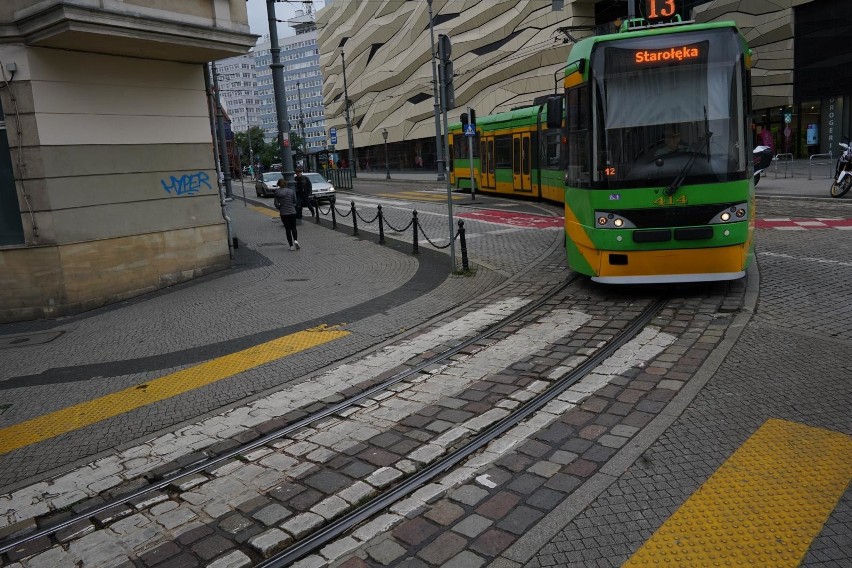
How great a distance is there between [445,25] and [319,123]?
11986 centimetres

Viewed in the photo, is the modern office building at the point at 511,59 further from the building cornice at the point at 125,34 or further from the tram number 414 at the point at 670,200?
the building cornice at the point at 125,34

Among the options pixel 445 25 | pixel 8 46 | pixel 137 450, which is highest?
pixel 445 25

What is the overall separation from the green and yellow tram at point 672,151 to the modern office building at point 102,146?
6913mm

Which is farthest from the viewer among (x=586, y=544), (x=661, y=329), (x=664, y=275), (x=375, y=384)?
(x=664, y=275)

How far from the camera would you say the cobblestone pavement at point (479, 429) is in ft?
12.3

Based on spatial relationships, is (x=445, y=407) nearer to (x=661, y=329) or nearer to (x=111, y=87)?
(x=661, y=329)

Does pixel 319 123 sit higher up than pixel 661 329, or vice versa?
pixel 319 123

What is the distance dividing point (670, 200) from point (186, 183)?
8.65m

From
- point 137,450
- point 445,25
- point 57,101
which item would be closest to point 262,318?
point 137,450

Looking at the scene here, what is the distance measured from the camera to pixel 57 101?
1026 cm

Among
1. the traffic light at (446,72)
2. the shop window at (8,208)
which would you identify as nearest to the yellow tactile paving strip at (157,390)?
the traffic light at (446,72)

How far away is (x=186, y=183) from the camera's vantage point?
12.4 metres

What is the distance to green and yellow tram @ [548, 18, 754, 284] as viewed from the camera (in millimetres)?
7996

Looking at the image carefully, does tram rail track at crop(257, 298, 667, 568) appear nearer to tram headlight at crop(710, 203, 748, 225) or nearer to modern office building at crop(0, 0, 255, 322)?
tram headlight at crop(710, 203, 748, 225)
